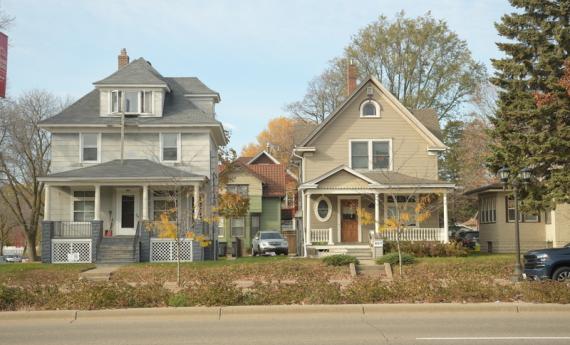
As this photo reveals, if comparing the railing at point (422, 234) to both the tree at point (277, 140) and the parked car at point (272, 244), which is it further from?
the tree at point (277, 140)

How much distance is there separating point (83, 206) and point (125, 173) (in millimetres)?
3747

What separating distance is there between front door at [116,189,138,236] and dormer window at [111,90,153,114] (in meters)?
4.13

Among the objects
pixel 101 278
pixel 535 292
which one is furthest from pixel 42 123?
pixel 535 292

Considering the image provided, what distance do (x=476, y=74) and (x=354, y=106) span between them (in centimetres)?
1958

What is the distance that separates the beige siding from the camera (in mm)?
35594

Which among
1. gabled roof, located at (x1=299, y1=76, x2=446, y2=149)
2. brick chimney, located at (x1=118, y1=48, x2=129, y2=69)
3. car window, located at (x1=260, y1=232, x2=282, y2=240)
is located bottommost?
car window, located at (x1=260, y1=232, x2=282, y2=240)

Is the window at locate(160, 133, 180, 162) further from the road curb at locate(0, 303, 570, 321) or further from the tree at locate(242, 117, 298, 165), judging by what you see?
the tree at locate(242, 117, 298, 165)

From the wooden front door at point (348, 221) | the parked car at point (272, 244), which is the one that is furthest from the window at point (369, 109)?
the parked car at point (272, 244)

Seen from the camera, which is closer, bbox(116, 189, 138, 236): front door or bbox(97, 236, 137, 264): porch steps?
bbox(97, 236, 137, 264): porch steps

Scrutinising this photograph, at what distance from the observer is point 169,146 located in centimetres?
3438

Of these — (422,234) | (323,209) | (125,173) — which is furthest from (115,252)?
(422,234)

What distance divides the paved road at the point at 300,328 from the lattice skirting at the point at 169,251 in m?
16.8

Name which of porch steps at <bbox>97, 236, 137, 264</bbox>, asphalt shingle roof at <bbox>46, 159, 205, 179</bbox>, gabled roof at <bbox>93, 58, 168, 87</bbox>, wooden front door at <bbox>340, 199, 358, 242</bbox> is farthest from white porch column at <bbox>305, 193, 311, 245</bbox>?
gabled roof at <bbox>93, 58, 168, 87</bbox>

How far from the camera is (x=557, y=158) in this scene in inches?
1046
